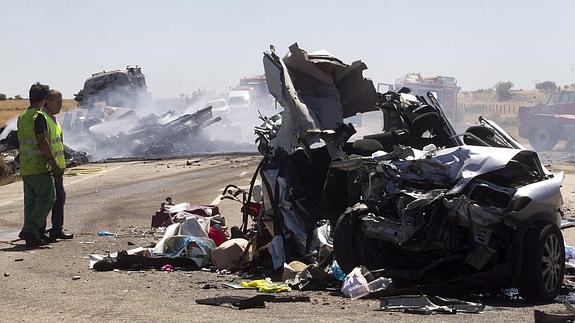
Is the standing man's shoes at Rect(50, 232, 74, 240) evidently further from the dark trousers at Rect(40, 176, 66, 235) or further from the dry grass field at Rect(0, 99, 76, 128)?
the dry grass field at Rect(0, 99, 76, 128)

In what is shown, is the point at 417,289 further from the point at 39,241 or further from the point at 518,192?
the point at 39,241

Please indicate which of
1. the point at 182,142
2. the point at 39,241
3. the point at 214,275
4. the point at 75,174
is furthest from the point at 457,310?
the point at 182,142

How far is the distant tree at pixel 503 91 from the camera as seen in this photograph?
100 meters

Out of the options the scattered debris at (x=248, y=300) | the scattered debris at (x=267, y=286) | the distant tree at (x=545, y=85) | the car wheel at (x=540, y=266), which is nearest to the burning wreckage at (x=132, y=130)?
the scattered debris at (x=267, y=286)

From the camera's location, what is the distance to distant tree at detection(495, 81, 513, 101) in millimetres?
100162

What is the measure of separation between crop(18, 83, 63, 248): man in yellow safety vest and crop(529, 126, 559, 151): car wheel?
26.4 m

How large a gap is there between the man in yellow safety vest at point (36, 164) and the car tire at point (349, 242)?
4587mm

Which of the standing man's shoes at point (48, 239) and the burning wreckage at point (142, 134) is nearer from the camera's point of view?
the standing man's shoes at point (48, 239)

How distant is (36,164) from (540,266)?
6.54m

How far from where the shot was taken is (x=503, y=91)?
105 meters

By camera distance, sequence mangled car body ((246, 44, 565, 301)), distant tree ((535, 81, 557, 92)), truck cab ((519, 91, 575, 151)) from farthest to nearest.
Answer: distant tree ((535, 81, 557, 92)) → truck cab ((519, 91, 575, 151)) → mangled car body ((246, 44, 565, 301))

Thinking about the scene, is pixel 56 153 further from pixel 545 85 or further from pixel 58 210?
pixel 545 85

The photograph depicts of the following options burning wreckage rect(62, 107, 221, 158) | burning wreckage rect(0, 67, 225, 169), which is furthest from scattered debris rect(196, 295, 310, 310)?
burning wreckage rect(62, 107, 221, 158)

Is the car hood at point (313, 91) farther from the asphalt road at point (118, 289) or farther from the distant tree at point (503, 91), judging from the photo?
the distant tree at point (503, 91)
